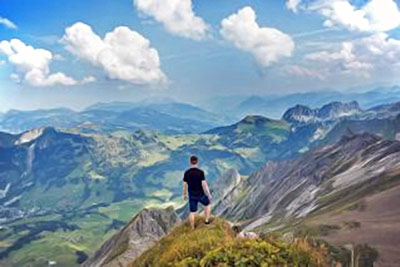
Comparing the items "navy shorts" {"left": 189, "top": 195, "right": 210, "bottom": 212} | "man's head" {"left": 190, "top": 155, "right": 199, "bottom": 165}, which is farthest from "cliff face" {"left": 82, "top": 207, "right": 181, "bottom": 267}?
"man's head" {"left": 190, "top": 155, "right": 199, "bottom": 165}

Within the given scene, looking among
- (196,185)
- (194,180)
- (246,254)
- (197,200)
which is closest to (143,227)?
(197,200)

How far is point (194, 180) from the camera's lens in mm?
31500

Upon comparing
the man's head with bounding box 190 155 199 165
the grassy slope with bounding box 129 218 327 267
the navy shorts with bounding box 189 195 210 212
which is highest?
the man's head with bounding box 190 155 199 165

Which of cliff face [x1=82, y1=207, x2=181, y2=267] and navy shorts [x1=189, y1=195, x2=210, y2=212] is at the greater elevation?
navy shorts [x1=189, y1=195, x2=210, y2=212]

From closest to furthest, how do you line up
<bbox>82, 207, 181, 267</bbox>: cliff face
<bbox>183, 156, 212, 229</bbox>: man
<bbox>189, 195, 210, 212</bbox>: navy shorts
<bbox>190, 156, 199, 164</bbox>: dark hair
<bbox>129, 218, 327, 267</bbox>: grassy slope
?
1. <bbox>129, 218, 327, 267</bbox>: grassy slope
2. <bbox>190, 156, 199, 164</bbox>: dark hair
3. <bbox>183, 156, 212, 229</bbox>: man
4. <bbox>189, 195, 210, 212</bbox>: navy shorts
5. <bbox>82, 207, 181, 267</bbox>: cliff face

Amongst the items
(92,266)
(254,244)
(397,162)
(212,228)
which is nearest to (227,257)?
(254,244)

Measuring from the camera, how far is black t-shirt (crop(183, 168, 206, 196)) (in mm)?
31438

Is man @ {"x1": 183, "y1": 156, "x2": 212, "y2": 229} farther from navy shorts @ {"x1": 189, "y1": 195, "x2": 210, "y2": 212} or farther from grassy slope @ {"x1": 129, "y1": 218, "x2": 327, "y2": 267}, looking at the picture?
grassy slope @ {"x1": 129, "y1": 218, "x2": 327, "y2": 267}

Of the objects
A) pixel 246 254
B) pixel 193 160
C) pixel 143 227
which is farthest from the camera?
pixel 143 227

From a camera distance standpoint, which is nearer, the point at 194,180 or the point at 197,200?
the point at 194,180

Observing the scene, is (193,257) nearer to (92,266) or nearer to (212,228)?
(212,228)

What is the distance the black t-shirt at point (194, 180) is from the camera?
103 ft

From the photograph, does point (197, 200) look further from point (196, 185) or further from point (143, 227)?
point (143, 227)

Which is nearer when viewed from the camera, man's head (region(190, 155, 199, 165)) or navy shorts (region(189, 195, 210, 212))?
man's head (region(190, 155, 199, 165))
